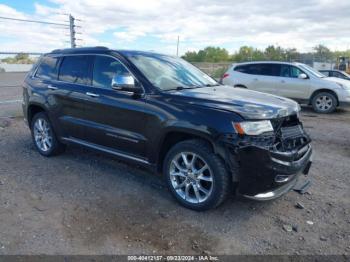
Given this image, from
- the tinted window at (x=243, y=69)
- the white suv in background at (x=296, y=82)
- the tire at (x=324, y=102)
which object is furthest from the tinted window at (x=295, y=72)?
the tinted window at (x=243, y=69)

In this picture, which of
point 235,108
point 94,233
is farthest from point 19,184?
point 235,108

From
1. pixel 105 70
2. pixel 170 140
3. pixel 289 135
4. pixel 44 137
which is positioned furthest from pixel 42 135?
pixel 289 135

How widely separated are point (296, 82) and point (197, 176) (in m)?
8.68

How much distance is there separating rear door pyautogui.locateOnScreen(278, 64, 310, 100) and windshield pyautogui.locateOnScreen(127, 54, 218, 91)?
708 centimetres

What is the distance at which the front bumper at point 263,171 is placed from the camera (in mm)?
3236

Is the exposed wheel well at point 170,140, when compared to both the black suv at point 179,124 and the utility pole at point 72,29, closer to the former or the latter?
the black suv at point 179,124

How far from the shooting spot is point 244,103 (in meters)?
3.55

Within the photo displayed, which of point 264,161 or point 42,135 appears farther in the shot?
point 42,135

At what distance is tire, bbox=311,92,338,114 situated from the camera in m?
10.7

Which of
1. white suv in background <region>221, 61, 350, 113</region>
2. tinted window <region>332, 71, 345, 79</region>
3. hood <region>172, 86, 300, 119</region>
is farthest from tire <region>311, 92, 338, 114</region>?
hood <region>172, 86, 300, 119</region>

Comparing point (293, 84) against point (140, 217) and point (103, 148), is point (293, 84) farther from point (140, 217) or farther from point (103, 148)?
point (140, 217)

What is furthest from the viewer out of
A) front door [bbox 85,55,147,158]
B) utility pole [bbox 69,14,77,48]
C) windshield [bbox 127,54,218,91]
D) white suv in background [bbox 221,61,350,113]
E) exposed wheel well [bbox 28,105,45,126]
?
utility pole [bbox 69,14,77,48]

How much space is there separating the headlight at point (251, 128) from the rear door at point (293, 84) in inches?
335

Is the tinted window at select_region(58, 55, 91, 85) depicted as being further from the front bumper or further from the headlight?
the front bumper
